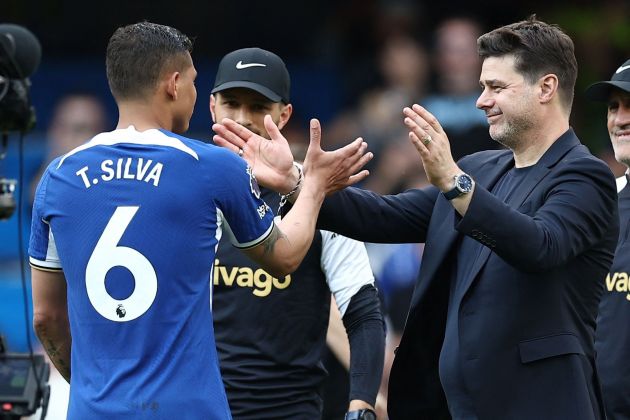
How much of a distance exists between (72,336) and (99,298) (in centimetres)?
23

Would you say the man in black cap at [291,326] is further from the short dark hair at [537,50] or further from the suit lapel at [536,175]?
the short dark hair at [537,50]

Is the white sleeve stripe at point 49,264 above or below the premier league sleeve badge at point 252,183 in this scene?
below

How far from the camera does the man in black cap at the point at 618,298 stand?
5.61 m

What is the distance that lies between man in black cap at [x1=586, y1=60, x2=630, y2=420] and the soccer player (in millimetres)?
1867

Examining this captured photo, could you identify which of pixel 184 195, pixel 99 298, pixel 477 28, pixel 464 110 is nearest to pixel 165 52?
pixel 184 195

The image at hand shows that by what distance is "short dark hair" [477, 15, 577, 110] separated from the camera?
16.7ft

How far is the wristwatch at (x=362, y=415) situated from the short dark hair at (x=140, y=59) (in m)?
1.84

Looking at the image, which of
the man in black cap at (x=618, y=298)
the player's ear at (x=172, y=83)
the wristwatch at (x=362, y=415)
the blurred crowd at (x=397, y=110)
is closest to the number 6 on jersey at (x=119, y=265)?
the player's ear at (x=172, y=83)

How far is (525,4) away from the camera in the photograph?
12445 mm

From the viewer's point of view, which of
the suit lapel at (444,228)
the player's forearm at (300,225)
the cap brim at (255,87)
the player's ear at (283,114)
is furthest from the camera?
the player's ear at (283,114)

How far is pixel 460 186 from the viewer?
4.59 meters

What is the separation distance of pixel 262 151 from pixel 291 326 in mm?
1088

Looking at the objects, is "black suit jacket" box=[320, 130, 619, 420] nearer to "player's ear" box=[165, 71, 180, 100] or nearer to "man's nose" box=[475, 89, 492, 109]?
"man's nose" box=[475, 89, 492, 109]

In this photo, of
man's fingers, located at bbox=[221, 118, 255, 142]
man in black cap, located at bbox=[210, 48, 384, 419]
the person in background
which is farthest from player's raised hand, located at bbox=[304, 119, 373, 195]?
the person in background
